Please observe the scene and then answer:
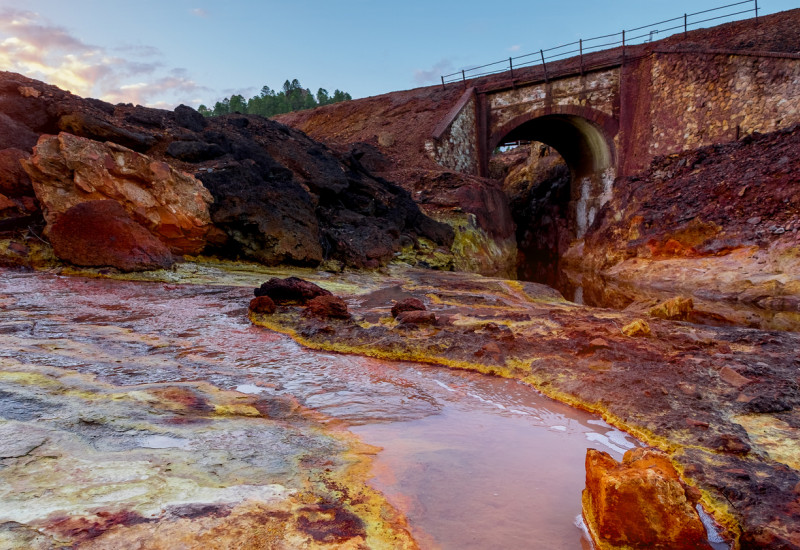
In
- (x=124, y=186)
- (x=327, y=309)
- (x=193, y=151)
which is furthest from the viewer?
(x=193, y=151)

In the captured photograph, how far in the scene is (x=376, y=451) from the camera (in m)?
2.63

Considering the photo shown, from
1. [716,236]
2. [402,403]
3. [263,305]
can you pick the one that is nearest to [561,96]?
[716,236]

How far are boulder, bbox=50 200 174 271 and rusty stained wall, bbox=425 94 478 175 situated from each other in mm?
14406

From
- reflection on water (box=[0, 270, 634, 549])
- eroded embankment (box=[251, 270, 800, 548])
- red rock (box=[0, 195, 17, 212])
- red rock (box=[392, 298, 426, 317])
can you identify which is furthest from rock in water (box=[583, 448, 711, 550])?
red rock (box=[0, 195, 17, 212])

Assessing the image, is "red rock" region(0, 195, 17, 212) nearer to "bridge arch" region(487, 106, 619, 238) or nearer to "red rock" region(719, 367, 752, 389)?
"red rock" region(719, 367, 752, 389)

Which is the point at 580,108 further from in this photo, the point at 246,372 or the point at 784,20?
the point at 246,372

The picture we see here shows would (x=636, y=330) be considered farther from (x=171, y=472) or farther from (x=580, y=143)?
(x=580, y=143)

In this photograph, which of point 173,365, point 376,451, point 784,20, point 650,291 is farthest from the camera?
point 784,20

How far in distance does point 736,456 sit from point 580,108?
64.5ft

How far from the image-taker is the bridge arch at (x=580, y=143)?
65.0 ft

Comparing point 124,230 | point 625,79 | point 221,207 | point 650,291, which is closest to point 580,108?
point 625,79

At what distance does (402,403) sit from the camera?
11.5 ft

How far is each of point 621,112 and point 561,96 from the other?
2477 mm

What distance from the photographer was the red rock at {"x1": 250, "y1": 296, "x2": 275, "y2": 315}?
6.06 meters
